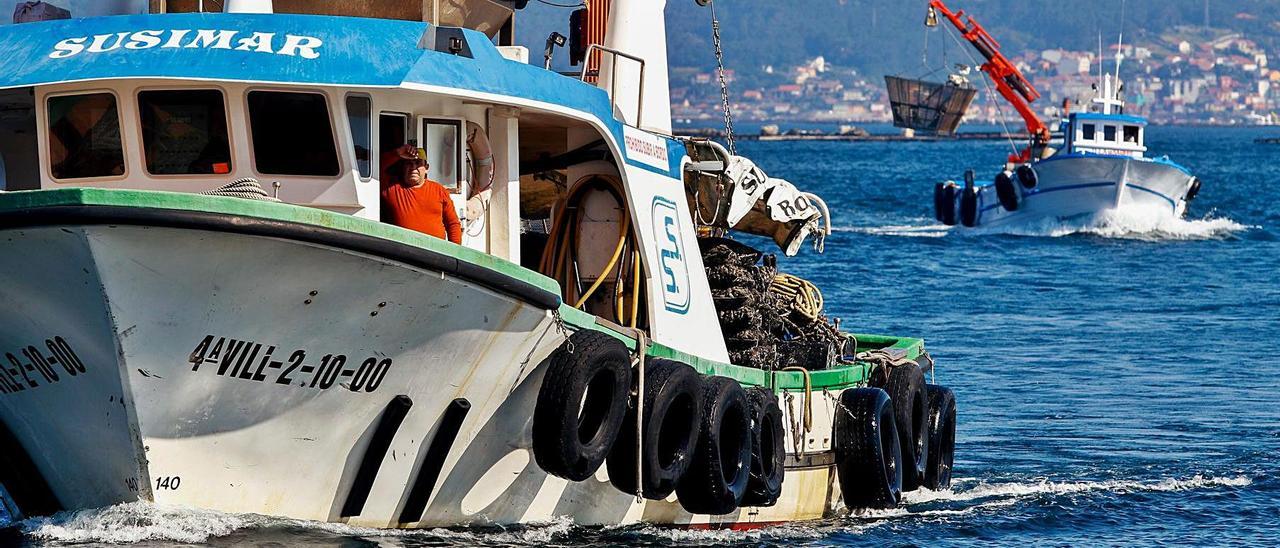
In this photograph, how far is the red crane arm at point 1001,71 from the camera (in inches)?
2502

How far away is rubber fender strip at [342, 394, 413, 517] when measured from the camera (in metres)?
11.8

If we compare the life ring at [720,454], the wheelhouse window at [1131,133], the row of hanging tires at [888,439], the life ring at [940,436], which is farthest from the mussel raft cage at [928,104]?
the life ring at [720,454]

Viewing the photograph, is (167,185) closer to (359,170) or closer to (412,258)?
(359,170)

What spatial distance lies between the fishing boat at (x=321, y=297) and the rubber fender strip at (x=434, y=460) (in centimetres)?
2

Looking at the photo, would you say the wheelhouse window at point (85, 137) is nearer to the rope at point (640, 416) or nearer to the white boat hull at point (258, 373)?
the white boat hull at point (258, 373)

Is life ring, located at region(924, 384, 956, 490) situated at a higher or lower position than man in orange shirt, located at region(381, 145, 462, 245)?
lower

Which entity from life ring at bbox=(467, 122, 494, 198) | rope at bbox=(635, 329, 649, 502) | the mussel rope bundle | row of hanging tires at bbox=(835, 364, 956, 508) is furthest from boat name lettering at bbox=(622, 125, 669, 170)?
row of hanging tires at bbox=(835, 364, 956, 508)

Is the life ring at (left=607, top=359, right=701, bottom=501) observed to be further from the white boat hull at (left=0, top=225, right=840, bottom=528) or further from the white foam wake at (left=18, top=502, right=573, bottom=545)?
the white foam wake at (left=18, top=502, right=573, bottom=545)

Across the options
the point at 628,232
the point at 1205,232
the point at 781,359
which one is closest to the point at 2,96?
the point at 628,232

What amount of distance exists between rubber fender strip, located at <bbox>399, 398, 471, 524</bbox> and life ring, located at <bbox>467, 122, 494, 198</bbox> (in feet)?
5.68

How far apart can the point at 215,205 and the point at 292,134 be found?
1636 millimetres

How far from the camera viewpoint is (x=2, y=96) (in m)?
12.1

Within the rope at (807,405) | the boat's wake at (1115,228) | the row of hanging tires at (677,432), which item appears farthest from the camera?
the boat's wake at (1115,228)

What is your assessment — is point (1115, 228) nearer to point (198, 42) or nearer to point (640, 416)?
point (640, 416)
